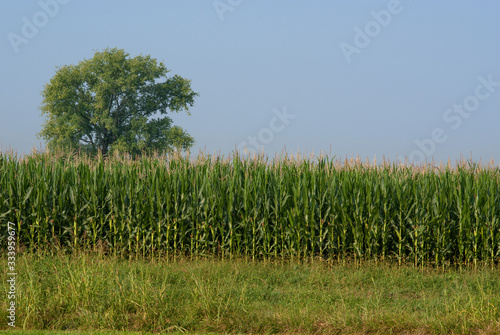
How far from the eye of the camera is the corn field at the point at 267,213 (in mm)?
11633

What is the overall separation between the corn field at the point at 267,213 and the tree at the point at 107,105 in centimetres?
2924

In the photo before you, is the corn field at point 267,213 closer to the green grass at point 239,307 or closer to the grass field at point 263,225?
the grass field at point 263,225

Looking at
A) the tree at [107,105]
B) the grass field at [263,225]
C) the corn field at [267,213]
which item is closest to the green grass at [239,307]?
the grass field at [263,225]

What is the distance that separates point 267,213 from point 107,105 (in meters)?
34.9

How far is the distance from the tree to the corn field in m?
29.2

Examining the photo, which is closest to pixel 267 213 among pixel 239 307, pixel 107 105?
pixel 239 307

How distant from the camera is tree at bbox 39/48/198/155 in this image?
42219mm

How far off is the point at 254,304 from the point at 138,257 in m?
5.09

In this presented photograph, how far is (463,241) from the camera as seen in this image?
1186 centimetres

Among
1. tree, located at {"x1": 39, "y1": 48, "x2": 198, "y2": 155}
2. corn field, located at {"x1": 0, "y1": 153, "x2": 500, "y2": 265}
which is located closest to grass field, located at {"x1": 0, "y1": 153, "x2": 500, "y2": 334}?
corn field, located at {"x1": 0, "y1": 153, "x2": 500, "y2": 265}

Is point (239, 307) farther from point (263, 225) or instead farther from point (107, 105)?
point (107, 105)

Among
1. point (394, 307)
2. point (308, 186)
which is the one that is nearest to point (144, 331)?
point (394, 307)

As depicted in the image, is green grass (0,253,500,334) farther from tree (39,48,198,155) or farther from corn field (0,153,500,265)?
tree (39,48,198,155)

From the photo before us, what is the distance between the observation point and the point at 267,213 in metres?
11.7
